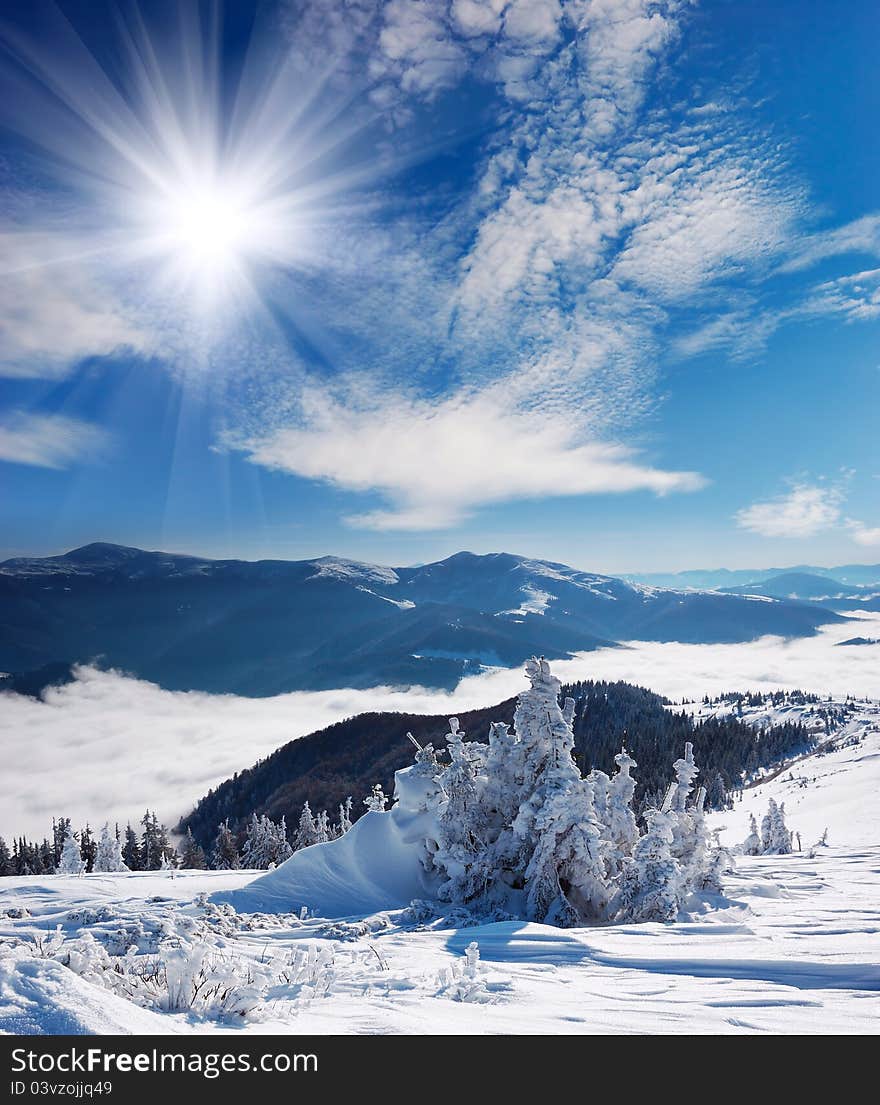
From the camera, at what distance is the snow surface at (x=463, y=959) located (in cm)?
564

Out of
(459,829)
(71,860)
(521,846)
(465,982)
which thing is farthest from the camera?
(71,860)

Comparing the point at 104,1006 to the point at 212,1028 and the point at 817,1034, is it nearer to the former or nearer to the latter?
the point at 212,1028

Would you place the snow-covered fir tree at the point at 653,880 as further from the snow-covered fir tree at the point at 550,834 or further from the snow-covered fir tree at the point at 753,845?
the snow-covered fir tree at the point at 753,845

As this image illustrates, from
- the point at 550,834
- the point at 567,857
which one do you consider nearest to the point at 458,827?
the point at 550,834

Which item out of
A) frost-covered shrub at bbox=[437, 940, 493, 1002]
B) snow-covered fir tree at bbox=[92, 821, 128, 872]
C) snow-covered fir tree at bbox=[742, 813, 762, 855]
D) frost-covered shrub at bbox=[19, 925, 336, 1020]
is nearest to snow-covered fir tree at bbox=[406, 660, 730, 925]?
frost-covered shrub at bbox=[437, 940, 493, 1002]

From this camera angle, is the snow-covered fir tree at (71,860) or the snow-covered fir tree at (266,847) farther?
the snow-covered fir tree at (266,847)

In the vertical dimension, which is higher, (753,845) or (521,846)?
(521,846)

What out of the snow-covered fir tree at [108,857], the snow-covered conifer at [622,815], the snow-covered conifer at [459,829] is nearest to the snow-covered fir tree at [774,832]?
the snow-covered conifer at [622,815]

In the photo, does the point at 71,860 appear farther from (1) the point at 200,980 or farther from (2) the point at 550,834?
(1) the point at 200,980

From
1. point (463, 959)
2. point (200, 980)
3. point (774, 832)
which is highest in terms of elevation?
point (200, 980)

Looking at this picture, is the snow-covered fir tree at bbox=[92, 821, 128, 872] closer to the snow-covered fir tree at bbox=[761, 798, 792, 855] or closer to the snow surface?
the snow surface

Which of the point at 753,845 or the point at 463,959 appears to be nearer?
the point at 463,959

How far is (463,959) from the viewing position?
9.18 meters

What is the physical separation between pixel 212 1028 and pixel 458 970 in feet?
14.9
